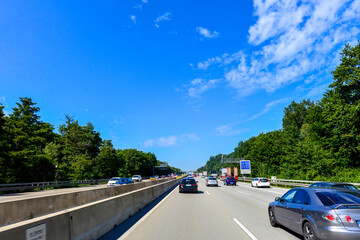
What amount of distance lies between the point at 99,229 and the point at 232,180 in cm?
3749

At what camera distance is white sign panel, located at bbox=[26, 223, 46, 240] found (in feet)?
12.4

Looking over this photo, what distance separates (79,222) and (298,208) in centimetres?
530

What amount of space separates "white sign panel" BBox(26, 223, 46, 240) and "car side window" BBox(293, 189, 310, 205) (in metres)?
5.72

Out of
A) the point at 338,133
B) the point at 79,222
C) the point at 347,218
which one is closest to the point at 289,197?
the point at 347,218

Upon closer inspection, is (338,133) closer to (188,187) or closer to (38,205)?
(188,187)

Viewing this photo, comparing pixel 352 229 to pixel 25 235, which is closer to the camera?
pixel 25 235

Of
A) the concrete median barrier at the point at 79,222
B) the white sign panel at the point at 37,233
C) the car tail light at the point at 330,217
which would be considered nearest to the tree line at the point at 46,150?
the concrete median barrier at the point at 79,222

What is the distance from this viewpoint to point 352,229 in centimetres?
477

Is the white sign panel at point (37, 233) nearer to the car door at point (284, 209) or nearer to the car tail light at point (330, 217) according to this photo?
the car tail light at point (330, 217)

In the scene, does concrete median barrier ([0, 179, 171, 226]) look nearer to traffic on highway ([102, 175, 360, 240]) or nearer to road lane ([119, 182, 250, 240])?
traffic on highway ([102, 175, 360, 240])

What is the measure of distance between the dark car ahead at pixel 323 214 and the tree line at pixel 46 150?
38.4 m

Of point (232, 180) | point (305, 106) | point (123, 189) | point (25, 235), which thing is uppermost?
point (305, 106)

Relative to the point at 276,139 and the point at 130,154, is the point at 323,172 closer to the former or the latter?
the point at 276,139

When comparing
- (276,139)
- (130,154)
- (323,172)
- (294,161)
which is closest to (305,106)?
(276,139)
